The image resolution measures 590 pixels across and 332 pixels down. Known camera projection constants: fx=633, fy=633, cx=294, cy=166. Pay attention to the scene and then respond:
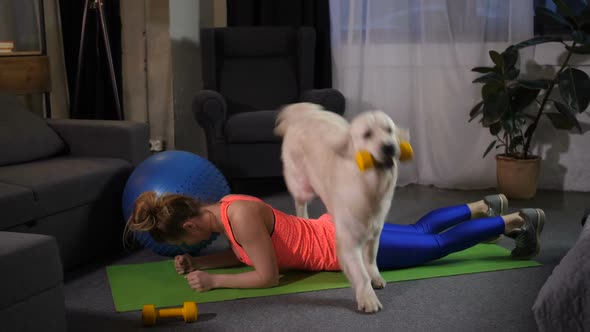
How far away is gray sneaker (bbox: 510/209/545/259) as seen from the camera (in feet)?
9.02

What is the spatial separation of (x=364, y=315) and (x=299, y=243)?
1.48 ft

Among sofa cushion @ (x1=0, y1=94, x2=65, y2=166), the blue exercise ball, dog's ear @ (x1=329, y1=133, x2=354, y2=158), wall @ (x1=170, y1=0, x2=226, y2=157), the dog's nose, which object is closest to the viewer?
the dog's nose

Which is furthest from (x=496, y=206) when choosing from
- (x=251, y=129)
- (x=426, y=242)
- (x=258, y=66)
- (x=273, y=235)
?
(x=258, y=66)

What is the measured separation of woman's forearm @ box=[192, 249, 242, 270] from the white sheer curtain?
2.15m

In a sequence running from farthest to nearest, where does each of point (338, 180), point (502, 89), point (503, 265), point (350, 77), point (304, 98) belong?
1. point (350, 77)
2. point (304, 98)
3. point (502, 89)
4. point (503, 265)
5. point (338, 180)

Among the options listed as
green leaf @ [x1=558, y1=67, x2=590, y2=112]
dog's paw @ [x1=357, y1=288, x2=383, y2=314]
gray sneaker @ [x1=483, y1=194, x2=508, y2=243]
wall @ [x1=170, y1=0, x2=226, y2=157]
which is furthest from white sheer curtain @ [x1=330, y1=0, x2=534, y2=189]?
dog's paw @ [x1=357, y1=288, x2=383, y2=314]

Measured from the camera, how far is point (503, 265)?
280 cm

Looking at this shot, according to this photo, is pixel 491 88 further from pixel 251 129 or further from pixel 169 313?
pixel 169 313

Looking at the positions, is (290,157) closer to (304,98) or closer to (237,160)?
(237,160)

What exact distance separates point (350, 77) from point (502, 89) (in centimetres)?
117

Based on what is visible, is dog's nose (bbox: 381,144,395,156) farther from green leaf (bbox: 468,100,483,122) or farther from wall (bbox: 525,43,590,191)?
wall (bbox: 525,43,590,191)

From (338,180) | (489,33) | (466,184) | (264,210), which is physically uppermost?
(489,33)

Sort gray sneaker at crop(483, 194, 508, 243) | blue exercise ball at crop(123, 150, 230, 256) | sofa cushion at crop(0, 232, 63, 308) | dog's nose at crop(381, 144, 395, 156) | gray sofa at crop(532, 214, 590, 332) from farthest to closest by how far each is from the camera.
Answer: gray sneaker at crop(483, 194, 508, 243)
blue exercise ball at crop(123, 150, 230, 256)
dog's nose at crop(381, 144, 395, 156)
sofa cushion at crop(0, 232, 63, 308)
gray sofa at crop(532, 214, 590, 332)

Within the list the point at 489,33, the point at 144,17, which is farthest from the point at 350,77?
the point at 144,17
